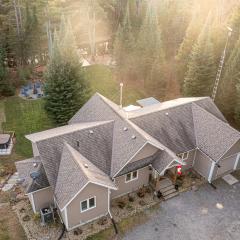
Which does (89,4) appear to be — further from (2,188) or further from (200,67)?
(2,188)

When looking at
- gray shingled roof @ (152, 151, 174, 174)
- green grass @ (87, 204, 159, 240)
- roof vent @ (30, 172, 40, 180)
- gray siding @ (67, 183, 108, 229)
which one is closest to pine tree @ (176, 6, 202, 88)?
gray shingled roof @ (152, 151, 174, 174)

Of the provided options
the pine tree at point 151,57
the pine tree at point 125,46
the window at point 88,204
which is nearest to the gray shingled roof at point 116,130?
the window at point 88,204

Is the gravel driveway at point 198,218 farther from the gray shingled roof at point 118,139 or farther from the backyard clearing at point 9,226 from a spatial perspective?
the backyard clearing at point 9,226

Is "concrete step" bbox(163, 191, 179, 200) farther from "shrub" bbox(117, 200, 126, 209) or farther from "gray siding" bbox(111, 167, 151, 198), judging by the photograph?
"shrub" bbox(117, 200, 126, 209)

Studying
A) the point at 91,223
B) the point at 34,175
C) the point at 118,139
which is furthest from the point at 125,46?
the point at 91,223

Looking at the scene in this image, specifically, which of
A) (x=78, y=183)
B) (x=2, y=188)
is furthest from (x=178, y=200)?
(x=2, y=188)
